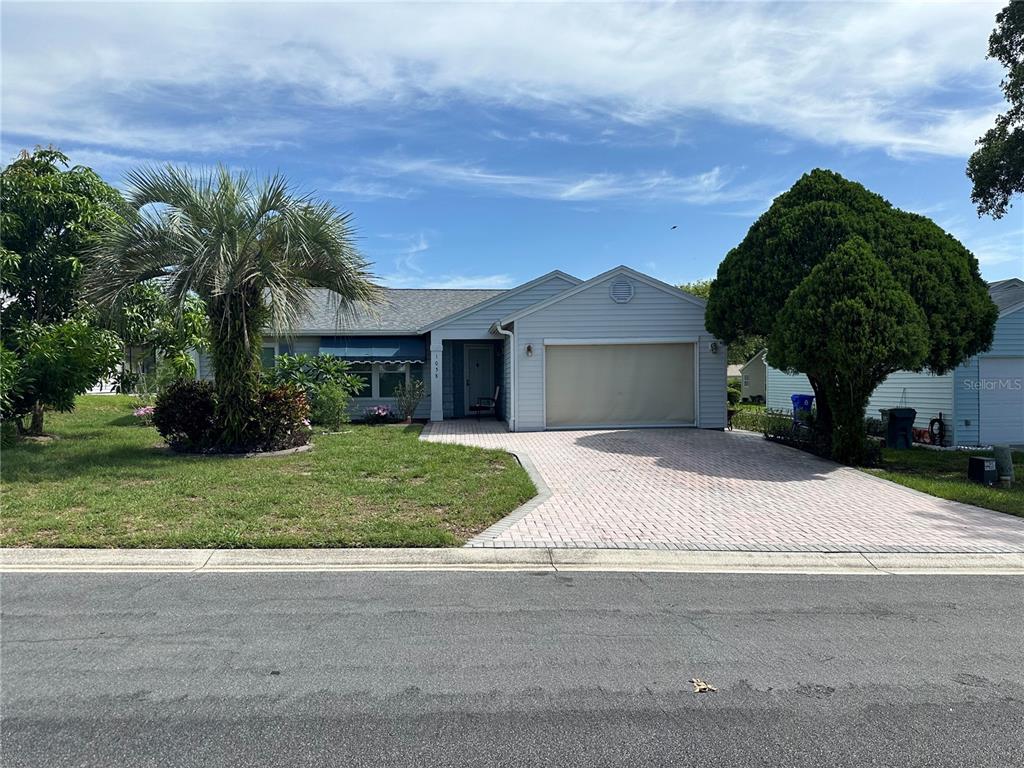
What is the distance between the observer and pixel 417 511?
805 centimetres

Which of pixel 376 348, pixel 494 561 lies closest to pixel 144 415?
pixel 376 348

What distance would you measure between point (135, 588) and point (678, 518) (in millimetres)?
5639

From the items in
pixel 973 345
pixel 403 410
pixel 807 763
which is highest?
pixel 973 345

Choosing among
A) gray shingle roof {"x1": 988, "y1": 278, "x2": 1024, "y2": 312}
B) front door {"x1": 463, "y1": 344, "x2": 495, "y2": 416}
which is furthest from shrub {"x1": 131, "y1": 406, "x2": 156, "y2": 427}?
gray shingle roof {"x1": 988, "y1": 278, "x2": 1024, "y2": 312}

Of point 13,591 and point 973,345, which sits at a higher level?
point 973,345

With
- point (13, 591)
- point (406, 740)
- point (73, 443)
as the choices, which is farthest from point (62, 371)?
point (406, 740)

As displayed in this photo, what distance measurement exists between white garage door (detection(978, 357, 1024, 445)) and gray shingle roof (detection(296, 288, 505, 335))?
42.6ft

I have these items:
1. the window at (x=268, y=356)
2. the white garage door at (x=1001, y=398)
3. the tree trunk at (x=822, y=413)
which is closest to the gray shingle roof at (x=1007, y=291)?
the white garage door at (x=1001, y=398)

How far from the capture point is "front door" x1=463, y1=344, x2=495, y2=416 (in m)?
20.8

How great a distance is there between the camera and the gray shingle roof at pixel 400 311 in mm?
18984

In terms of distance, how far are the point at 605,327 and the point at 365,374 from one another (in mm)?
7130

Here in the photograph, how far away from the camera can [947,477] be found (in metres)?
11.6

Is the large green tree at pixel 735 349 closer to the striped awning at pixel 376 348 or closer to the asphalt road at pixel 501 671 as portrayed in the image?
the striped awning at pixel 376 348

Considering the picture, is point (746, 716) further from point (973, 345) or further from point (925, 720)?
point (973, 345)
